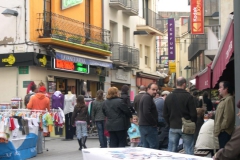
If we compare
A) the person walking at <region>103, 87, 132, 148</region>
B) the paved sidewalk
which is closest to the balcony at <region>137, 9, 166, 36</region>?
the paved sidewalk

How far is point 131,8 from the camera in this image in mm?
34656

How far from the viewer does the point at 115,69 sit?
33.8 meters

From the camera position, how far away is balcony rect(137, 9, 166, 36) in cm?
3808

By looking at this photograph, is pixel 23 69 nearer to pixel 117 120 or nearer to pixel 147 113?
pixel 117 120

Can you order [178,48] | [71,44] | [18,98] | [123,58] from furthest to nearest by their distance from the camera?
[178,48]
[123,58]
[71,44]
[18,98]

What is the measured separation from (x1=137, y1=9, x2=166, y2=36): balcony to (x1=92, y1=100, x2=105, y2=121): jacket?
22.7 metres

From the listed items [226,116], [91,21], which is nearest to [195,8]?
[91,21]

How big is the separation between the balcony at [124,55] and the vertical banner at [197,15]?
4875 millimetres

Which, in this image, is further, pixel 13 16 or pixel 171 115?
pixel 13 16

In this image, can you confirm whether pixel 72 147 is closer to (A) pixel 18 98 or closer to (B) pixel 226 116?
(A) pixel 18 98

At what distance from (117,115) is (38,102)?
12.8ft

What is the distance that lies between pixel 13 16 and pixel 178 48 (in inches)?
1815

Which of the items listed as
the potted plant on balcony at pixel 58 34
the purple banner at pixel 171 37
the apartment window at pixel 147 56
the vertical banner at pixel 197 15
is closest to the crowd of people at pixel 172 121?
the potted plant on balcony at pixel 58 34

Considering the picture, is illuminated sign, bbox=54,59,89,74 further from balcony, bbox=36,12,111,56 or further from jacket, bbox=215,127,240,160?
jacket, bbox=215,127,240,160
